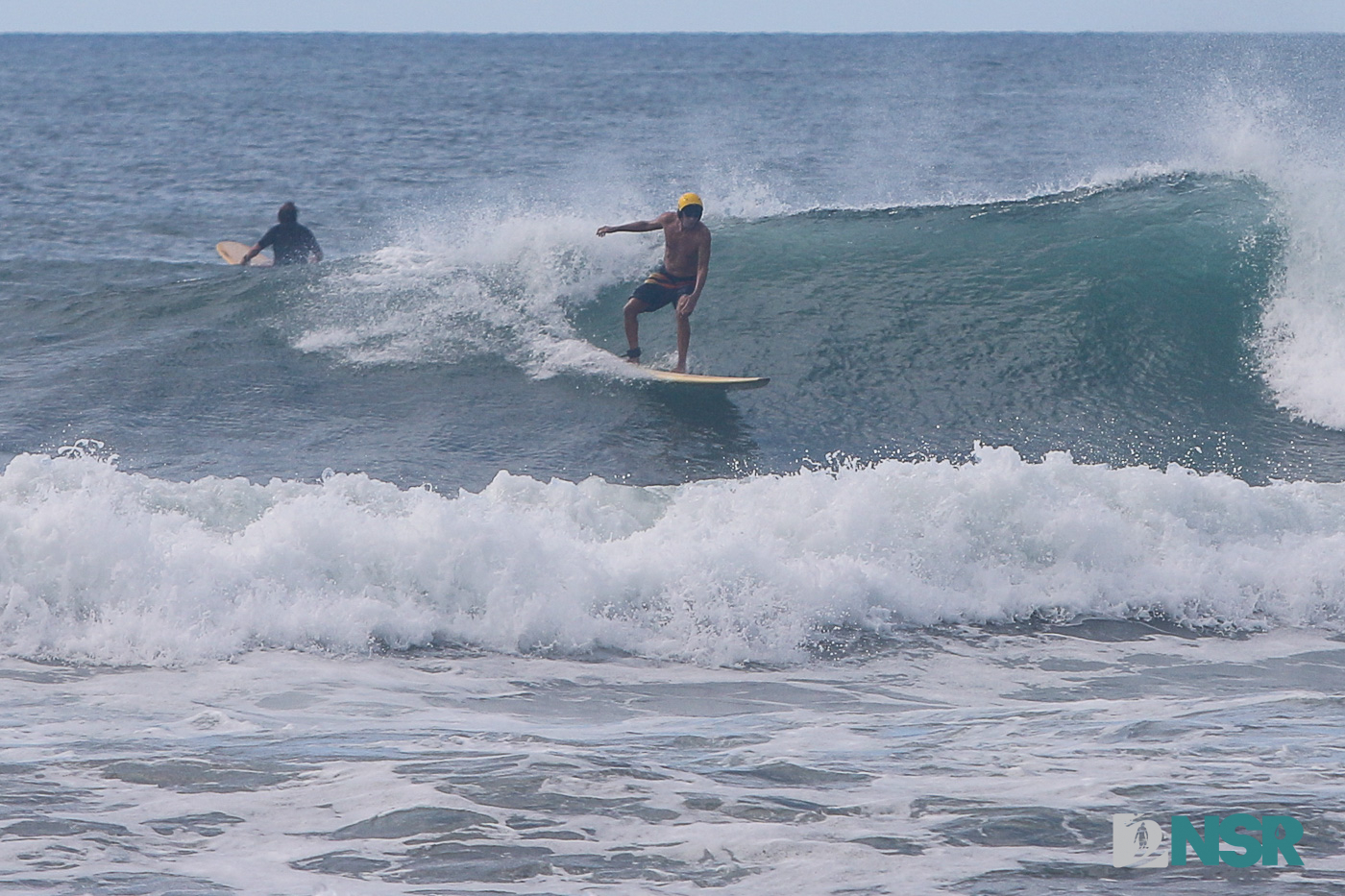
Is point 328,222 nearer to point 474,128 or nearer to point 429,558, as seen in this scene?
point 429,558

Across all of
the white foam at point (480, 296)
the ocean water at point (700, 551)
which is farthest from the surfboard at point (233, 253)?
the white foam at point (480, 296)

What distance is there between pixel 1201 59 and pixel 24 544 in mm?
67029

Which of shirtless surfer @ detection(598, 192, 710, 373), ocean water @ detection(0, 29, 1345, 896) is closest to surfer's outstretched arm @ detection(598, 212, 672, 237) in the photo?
shirtless surfer @ detection(598, 192, 710, 373)

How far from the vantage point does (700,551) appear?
23.6ft

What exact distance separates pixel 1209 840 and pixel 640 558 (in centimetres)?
351

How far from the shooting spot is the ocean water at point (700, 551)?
448cm

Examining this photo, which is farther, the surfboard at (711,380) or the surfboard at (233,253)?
the surfboard at (233,253)

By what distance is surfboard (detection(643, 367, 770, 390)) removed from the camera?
10.5 m

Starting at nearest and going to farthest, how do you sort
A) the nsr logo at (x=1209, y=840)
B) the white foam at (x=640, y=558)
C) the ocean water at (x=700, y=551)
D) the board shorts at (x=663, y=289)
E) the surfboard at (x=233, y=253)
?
1. the nsr logo at (x=1209, y=840)
2. the ocean water at (x=700, y=551)
3. the white foam at (x=640, y=558)
4. the board shorts at (x=663, y=289)
5. the surfboard at (x=233, y=253)

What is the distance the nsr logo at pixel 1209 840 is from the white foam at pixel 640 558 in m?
2.49

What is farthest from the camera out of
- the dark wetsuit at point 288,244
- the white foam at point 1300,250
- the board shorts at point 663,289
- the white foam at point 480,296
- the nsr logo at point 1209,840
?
the dark wetsuit at point 288,244

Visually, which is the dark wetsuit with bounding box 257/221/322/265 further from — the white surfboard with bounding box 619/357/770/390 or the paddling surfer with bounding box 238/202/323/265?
the white surfboard with bounding box 619/357/770/390

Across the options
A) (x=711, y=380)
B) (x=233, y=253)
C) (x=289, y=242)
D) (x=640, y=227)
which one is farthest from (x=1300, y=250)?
(x=233, y=253)

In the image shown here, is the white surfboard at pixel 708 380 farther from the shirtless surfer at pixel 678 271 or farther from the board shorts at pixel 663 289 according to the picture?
the board shorts at pixel 663 289
